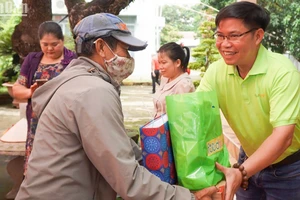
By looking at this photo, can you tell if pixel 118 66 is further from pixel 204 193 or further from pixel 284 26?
pixel 284 26

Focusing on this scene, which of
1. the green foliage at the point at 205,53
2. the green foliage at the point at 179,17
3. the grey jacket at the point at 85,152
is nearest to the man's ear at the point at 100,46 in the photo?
the grey jacket at the point at 85,152

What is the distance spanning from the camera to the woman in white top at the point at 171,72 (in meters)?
4.03

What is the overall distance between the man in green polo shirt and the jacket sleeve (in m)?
0.43

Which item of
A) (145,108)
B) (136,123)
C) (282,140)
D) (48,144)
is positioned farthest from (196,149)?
(145,108)

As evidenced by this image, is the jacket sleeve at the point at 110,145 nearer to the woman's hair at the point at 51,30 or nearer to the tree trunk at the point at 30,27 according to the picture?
the woman's hair at the point at 51,30

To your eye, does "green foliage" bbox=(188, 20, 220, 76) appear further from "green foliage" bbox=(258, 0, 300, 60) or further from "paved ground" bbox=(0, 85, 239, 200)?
"paved ground" bbox=(0, 85, 239, 200)

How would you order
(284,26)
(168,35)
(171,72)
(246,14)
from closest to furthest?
1. (246,14)
2. (171,72)
3. (284,26)
4. (168,35)

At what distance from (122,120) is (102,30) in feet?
1.24

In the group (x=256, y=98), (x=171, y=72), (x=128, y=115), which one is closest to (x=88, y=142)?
(x=256, y=98)

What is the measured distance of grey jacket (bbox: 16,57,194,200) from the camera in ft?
4.81

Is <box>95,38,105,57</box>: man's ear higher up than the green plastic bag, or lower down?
higher up

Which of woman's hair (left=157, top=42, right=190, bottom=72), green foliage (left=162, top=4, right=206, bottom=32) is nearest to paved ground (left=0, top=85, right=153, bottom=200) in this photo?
woman's hair (left=157, top=42, right=190, bottom=72)

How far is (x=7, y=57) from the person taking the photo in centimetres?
1158

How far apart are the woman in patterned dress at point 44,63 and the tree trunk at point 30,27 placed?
159 cm
